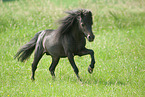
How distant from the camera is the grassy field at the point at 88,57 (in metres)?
6.19

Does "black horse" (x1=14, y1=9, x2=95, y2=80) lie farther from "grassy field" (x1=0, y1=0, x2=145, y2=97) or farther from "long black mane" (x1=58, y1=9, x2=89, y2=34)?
"grassy field" (x1=0, y1=0, x2=145, y2=97)

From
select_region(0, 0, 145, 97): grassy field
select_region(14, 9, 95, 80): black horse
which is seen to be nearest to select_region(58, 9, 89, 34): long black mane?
select_region(14, 9, 95, 80): black horse

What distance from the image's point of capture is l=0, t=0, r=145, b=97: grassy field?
619cm

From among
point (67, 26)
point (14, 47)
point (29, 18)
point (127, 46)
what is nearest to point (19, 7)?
point (29, 18)

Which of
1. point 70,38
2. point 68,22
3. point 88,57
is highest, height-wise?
point 68,22

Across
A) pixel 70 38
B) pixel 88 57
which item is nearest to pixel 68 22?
pixel 70 38

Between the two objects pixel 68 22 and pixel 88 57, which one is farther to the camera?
pixel 88 57

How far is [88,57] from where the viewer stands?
9906 mm

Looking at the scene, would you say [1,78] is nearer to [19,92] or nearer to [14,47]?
[19,92]

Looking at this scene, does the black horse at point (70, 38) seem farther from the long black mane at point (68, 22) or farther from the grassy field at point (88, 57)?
the grassy field at point (88, 57)

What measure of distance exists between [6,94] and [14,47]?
515 centimetres

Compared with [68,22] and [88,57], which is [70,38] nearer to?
[68,22]

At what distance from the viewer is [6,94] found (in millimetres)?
6203

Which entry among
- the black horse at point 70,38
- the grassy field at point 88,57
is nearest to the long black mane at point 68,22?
the black horse at point 70,38
